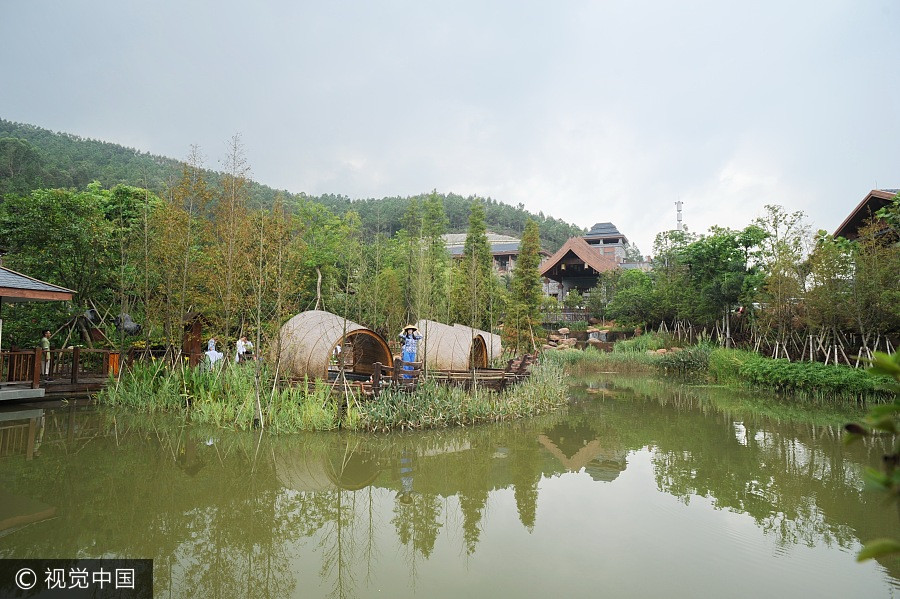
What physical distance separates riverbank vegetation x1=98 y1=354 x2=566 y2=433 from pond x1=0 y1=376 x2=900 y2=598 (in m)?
0.35

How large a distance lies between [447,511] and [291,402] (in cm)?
413

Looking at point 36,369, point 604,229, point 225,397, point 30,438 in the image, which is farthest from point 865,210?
point 604,229

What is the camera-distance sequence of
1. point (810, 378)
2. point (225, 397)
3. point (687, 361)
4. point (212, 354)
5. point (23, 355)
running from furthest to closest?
point (687, 361) → point (810, 378) → point (212, 354) → point (23, 355) → point (225, 397)

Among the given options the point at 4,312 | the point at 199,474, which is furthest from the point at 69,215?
the point at 199,474

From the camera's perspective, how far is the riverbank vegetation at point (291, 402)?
864 centimetres

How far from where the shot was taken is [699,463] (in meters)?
7.65

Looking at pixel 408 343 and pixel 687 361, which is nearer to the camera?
pixel 408 343

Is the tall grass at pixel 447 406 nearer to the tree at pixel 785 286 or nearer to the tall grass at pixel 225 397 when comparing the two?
the tall grass at pixel 225 397

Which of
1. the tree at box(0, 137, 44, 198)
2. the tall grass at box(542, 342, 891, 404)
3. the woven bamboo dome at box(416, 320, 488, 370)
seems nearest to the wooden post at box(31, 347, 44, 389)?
the woven bamboo dome at box(416, 320, 488, 370)

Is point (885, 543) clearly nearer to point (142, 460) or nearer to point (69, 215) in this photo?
point (142, 460)

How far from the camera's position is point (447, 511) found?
5.54 m

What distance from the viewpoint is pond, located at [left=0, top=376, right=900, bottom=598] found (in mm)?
4105

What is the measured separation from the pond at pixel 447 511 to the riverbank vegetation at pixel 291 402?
1.14 ft

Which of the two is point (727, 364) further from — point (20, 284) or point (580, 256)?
point (20, 284)
